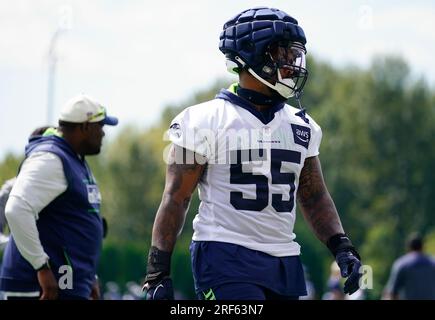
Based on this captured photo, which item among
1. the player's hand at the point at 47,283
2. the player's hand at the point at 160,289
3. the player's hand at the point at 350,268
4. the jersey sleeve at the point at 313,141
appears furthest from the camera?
the player's hand at the point at 47,283

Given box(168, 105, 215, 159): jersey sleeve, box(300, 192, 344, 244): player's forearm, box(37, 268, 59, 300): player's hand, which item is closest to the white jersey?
box(168, 105, 215, 159): jersey sleeve

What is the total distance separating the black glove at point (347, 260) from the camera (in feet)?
18.8

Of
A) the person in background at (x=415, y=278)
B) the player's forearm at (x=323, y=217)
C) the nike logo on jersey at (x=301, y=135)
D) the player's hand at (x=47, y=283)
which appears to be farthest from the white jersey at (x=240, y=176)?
the person in background at (x=415, y=278)

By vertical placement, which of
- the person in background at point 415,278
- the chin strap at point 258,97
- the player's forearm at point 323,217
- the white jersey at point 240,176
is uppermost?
the chin strap at point 258,97

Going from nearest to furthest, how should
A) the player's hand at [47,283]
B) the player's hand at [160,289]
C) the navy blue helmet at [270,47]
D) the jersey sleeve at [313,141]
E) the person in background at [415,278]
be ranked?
1. the player's hand at [160,289]
2. the navy blue helmet at [270,47]
3. the jersey sleeve at [313,141]
4. the player's hand at [47,283]
5. the person in background at [415,278]

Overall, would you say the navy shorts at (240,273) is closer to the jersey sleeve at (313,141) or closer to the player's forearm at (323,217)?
the player's forearm at (323,217)

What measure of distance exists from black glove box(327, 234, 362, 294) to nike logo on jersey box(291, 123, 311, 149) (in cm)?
55

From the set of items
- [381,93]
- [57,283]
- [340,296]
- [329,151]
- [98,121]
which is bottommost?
[329,151]

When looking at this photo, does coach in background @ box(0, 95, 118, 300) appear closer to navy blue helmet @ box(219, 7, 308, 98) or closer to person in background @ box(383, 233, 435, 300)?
navy blue helmet @ box(219, 7, 308, 98)

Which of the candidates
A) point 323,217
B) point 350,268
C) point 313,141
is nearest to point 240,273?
point 350,268
